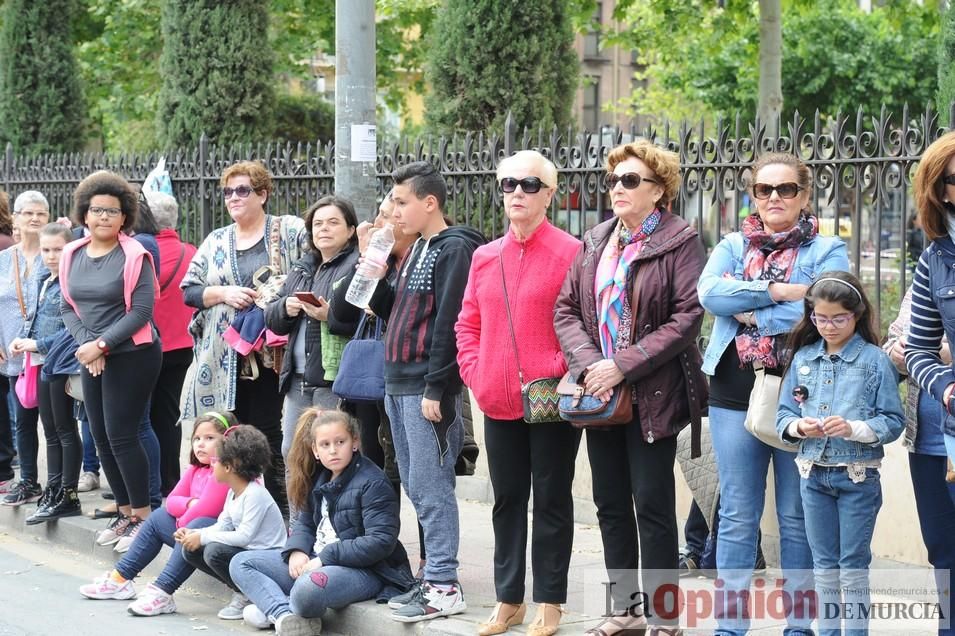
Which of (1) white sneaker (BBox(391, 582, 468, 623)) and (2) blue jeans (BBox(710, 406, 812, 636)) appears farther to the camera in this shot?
(1) white sneaker (BBox(391, 582, 468, 623))

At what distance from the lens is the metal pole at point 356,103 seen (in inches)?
280

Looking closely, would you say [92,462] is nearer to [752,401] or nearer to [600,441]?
[600,441]

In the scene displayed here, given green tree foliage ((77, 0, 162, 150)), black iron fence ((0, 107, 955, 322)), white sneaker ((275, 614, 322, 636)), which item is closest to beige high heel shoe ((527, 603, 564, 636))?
white sneaker ((275, 614, 322, 636))

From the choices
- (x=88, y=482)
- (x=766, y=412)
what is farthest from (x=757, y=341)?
(x=88, y=482)

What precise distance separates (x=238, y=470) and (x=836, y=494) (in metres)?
2.92

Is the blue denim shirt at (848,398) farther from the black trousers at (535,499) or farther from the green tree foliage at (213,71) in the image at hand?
the green tree foliage at (213,71)

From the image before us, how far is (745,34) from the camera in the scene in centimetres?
2011

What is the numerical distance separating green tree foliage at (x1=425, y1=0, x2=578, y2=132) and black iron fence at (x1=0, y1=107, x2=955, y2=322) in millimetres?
416

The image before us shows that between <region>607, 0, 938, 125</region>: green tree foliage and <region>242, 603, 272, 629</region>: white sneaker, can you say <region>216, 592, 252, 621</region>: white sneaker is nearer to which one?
<region>242, 603, 272, 629</region>: white sneaker

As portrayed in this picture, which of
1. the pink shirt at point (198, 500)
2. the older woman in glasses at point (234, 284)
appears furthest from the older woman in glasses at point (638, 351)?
the older woman in glasses at point (234, 284)

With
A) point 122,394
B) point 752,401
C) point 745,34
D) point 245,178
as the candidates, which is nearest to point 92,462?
point 122,394

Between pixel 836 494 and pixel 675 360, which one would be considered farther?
pixel 675 360

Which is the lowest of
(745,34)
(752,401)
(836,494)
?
(836,494)

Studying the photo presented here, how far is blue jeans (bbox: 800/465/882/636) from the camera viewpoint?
455 centimetres
